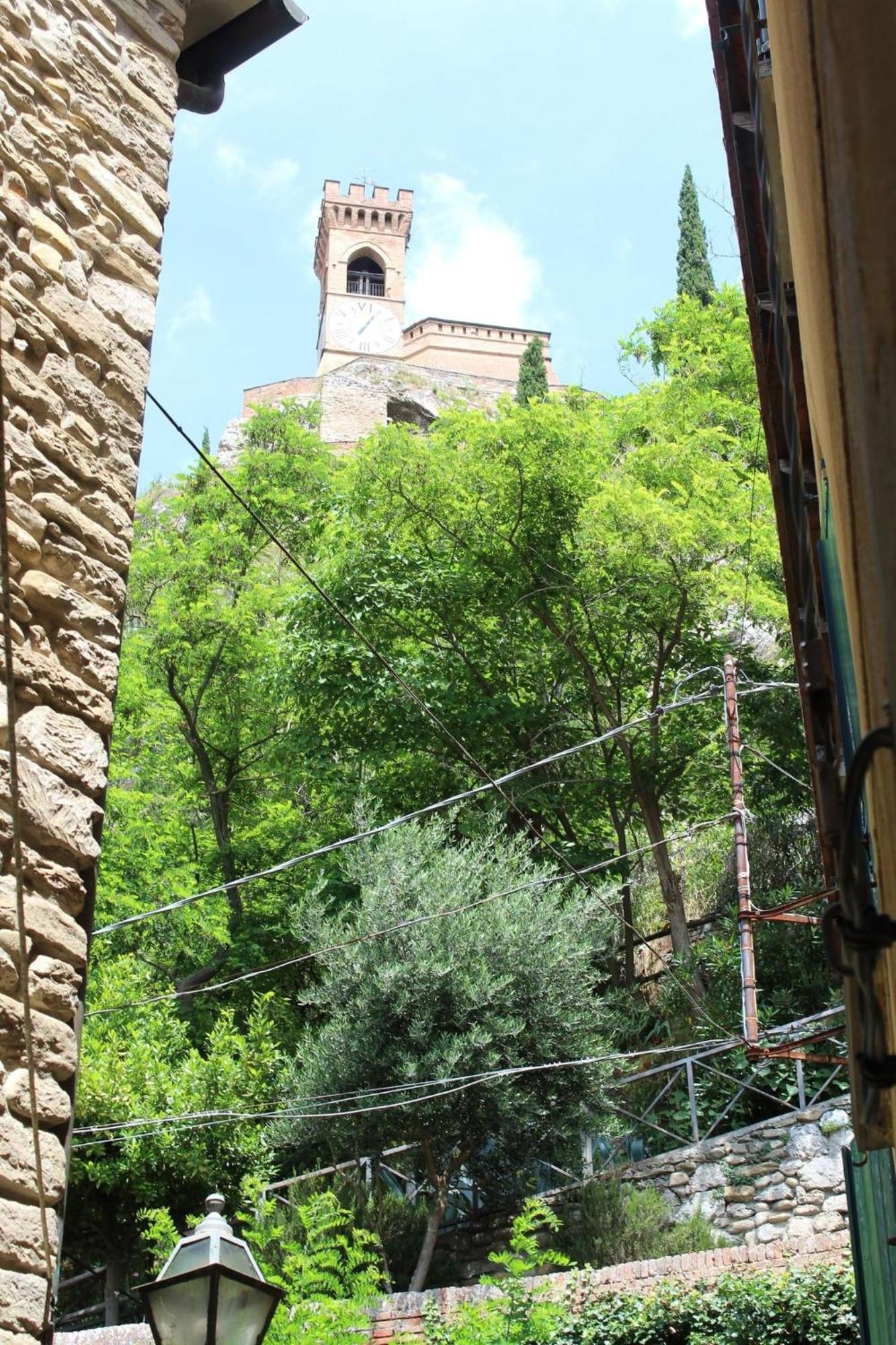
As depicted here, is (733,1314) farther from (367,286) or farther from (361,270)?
(361,270)

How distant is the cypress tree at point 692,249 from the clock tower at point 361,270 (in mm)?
28935

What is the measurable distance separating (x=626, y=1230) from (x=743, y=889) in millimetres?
3357

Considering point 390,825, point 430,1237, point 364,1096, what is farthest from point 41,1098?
point 364,1096

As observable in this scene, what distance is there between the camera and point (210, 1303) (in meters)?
4.50

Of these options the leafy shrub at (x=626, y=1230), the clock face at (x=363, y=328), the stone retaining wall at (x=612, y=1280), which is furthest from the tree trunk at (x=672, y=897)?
the clock face at (x=363, y=328)

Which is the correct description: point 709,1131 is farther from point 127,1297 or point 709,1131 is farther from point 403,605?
point 403,605

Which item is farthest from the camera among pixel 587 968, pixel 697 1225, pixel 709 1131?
pixel 587 968

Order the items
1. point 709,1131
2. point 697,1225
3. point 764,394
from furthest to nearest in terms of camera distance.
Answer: point 709,1131 < point 697,1225 < point 764,394

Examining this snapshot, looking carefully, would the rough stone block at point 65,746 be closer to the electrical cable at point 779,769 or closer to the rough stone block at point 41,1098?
the rough stone block at point 41,1098

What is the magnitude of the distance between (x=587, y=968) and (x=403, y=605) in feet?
24.2

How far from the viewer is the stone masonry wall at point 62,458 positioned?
346cm

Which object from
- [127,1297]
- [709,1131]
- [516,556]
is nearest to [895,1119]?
[709,1131]

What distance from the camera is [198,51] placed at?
19.5ft

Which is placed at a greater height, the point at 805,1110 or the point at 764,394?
the point at 764,394
